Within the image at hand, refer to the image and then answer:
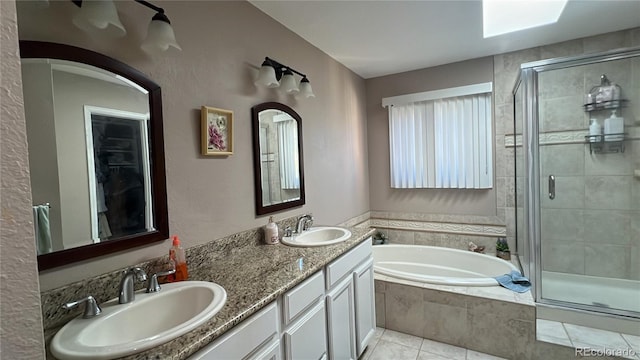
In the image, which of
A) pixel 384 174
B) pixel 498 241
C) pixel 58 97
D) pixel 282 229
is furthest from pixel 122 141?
pixel 498 241

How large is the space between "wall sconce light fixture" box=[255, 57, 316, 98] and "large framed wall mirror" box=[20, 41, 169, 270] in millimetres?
680

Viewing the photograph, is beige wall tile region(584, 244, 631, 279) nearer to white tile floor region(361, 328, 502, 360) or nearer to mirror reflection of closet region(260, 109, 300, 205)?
white tile floor region(361, 328, 502, 360)

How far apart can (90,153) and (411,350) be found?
7.87 feet

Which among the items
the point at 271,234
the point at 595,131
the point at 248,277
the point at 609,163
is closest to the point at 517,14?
the point at 595,131

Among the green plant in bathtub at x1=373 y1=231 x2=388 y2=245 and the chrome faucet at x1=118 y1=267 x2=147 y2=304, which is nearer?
the chrome faucet at x1=118 y1=267 x2=147 y2=304

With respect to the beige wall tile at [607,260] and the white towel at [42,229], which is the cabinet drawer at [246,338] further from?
the beige wall tile at [607,260]

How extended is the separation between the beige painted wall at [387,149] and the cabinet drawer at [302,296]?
7.28ft

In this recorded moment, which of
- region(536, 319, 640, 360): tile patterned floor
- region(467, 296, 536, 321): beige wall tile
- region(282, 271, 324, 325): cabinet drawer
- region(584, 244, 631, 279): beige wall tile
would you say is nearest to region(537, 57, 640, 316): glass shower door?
region(584, 244, 631, 279): beige wall tile

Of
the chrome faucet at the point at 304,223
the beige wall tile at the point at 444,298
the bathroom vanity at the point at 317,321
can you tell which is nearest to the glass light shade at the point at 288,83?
the chrome faucet at the point at 304,223

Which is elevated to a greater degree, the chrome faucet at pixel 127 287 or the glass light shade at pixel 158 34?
the glass light shade at pixel 158 34

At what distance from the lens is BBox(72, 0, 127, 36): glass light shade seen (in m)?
1.04

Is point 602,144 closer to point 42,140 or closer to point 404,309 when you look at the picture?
point 404,309

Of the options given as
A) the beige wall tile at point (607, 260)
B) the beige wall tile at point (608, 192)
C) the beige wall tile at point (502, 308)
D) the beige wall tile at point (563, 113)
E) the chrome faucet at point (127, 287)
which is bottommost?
the beige wall tile at point (502, 308)

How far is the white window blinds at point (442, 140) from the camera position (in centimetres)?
300
